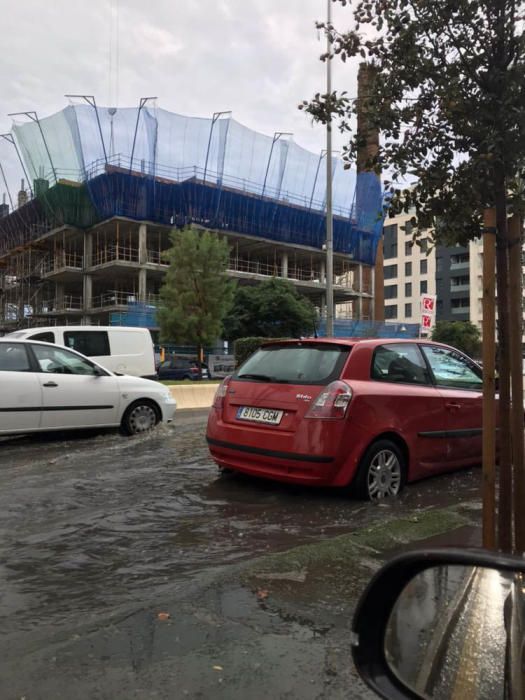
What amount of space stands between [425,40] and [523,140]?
847 millimetres

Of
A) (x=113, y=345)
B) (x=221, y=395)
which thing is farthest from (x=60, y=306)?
(x=221, y=395)

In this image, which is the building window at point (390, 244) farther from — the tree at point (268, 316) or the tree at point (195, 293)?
the tree at point (195, 293)

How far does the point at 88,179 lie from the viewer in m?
44.9

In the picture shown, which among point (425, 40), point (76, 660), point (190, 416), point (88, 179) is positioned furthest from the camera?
point (88, 179)

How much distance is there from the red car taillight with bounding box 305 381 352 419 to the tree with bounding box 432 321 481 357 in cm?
5982

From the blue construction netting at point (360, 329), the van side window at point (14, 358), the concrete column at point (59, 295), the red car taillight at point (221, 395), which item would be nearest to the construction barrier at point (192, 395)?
the van side window at point (14, 358)

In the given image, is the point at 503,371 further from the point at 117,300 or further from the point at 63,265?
the point at 63,265

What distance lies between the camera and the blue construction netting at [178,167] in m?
44.0

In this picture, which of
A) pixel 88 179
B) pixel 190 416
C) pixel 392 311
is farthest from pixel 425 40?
pixel 392 311

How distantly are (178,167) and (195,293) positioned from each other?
75.2 ft

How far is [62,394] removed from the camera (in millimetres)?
8484

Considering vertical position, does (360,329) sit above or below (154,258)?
below

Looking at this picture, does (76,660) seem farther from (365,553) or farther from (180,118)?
(180,118)

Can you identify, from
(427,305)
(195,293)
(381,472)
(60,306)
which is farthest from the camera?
(60,306)
